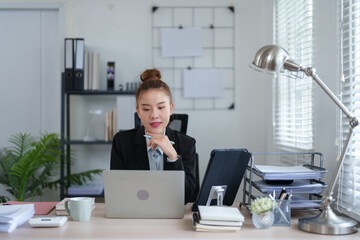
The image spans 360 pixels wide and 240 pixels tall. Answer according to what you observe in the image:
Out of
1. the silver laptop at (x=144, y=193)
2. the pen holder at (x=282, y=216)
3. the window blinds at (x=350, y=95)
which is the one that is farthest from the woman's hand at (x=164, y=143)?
the window blinds at (x=350, y=95)

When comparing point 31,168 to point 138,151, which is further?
point 31,168

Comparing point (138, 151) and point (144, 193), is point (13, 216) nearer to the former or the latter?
point (144, 193)

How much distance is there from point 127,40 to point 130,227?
2371 mm

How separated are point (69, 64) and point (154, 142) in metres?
1.88

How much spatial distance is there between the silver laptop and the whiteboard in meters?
2.07

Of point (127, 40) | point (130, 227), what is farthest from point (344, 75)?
point (127, 40)

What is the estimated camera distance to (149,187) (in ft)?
5.02

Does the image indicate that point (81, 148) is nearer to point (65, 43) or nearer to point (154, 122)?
point (65, 43)

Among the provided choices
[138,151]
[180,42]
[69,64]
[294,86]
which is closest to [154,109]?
[138,151]

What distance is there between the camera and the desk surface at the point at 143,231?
53.5 inches

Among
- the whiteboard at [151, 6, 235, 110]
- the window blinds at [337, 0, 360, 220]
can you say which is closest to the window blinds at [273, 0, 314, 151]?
the window blinds at [337, 0, 360, 220]

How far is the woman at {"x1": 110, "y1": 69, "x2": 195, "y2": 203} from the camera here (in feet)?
5.73

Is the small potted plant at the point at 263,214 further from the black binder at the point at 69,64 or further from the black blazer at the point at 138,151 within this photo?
the black binder at the point at 69,64

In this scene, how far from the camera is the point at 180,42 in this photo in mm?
3570
